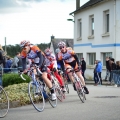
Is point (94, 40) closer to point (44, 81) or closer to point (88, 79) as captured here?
point (88, 79)

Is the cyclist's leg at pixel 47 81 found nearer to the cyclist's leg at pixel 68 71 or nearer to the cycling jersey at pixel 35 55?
the cycling jersey at pixel 35 55

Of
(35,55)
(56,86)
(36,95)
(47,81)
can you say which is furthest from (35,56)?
(56,86)

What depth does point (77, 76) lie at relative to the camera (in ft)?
48.4

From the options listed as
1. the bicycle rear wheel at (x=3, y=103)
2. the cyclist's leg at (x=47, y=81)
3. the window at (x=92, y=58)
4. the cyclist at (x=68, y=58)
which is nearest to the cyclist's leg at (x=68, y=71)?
the cyclist at (x=68, y=58)

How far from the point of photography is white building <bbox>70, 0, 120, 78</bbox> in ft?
114

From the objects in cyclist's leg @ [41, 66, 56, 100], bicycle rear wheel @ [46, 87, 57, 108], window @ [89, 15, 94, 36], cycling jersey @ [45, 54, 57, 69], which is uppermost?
window @ [89, 15, 94, 36]

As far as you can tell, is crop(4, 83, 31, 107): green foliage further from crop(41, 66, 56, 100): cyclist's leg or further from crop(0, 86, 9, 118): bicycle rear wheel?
crop(0, 86, 9, 118): bicycle rear wheel

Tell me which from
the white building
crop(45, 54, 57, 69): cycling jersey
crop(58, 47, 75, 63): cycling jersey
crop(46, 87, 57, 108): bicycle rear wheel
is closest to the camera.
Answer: crop(46, 87, 57, 108): bicycle rear wheel

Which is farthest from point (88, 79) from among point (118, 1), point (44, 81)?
point (44, 81)

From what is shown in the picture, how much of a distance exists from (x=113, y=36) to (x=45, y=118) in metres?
24.3

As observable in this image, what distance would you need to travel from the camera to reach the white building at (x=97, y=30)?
114ft

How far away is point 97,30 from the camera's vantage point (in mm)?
37812

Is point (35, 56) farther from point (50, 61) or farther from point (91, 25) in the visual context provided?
point (91, 25)

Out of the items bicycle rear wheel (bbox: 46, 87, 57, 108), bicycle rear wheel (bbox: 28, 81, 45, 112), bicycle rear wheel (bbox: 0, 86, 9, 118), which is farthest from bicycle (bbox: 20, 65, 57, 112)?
bicycle rear wheel (bbox: 0, 86, 9, 118)
